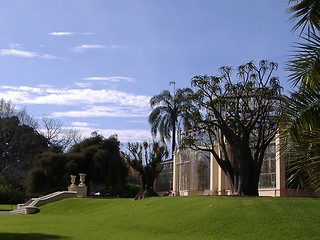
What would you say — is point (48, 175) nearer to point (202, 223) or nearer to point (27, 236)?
point (202, 223)

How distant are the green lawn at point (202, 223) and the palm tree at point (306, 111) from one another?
11.3m

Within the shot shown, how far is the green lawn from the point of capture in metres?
20.3

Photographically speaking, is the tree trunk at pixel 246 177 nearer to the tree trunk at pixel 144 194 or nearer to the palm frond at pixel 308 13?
the tree trunk at pixel 144 194

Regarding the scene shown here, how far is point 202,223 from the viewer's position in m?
23.2

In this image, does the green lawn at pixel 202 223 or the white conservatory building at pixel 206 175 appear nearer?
the green lawn at pixel 202 223

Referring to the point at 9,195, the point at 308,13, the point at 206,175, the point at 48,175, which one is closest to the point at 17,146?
the point at 9,195

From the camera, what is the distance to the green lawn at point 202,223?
20.3 m

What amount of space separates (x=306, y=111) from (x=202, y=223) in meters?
15.3

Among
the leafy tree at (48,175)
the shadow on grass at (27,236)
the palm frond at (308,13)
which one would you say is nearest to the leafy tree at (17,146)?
the leafy tree at (48,175)

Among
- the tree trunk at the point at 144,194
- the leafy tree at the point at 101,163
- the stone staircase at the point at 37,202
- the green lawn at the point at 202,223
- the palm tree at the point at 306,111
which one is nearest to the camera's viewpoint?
the palm tree at the point at 306,111

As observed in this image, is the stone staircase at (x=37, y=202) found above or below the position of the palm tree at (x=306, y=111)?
below

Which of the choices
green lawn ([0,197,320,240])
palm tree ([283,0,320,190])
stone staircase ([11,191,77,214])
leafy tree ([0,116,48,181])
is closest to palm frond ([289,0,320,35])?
palm tree ([283,0,320,190])

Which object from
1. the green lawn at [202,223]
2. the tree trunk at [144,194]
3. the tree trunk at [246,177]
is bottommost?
the green lawn at [202,223]

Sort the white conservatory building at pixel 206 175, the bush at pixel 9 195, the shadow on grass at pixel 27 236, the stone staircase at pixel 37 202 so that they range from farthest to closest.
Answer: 1. the bush at pixel 9 195
2. the stone staircase at pixel 37 202
3. the white conservatory building at pixel 206 175
4. the shadow on grass at pixel 27 236
